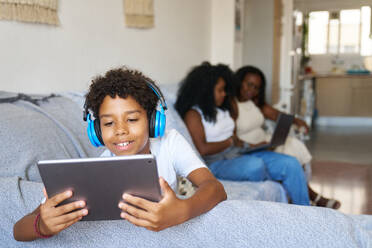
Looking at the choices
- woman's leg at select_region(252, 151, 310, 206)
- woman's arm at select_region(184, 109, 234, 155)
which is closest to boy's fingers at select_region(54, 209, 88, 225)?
woman's arm at select_region(184, 109, 234, 155)

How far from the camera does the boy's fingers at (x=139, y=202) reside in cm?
76

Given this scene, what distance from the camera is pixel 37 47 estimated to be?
5.84 ft

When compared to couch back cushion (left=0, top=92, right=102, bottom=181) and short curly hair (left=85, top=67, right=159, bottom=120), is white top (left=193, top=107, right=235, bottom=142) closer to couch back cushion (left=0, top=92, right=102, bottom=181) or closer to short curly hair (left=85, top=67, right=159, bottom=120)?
couch back cushion (left=0, top=92, right=102, bottom=181)

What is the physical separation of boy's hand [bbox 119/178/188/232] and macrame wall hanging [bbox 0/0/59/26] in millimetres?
1176

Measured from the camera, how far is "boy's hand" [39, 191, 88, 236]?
2.55ft

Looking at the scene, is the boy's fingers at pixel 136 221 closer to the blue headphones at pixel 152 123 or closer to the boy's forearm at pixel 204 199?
the boy's forearm at pixel 204 199

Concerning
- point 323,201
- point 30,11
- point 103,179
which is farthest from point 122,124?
point 323,201

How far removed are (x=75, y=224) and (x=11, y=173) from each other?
1.43 feet

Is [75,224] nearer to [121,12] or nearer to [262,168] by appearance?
[262,168]

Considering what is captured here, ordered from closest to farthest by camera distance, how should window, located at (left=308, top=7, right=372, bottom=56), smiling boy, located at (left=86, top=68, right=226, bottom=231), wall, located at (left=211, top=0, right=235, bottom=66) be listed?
smiling boy, located at (left=86, top=68, right=226, bottom=231)
wall, located at (left=211, top=0, right=235, bottom=66)
window, located at (left=308, top=7, right=372, bottom=56)

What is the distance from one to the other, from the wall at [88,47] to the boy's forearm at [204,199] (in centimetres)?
110

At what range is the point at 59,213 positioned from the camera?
79 centimetres

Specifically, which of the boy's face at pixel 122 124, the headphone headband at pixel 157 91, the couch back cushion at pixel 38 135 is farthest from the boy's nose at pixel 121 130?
the couch back cushion at pixel 38 135

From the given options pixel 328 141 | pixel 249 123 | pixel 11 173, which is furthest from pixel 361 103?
pixel 11 173
